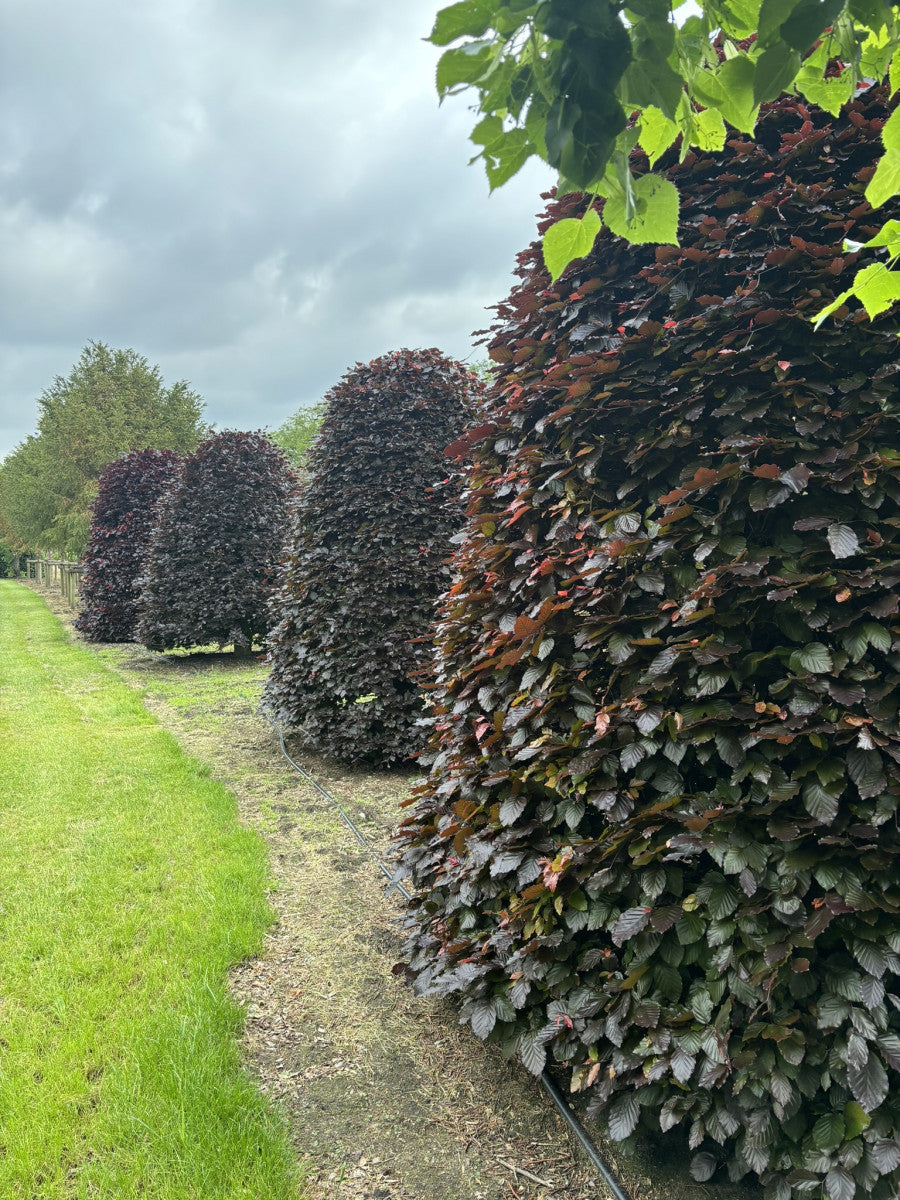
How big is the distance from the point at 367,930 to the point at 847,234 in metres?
3.19

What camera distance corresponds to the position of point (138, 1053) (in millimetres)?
2359

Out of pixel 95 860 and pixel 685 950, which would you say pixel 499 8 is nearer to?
pixel 685 950

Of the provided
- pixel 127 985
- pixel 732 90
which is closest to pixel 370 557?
pixel 127 985

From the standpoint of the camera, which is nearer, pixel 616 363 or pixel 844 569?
pixel 844 569

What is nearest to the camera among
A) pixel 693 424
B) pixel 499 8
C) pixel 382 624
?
pixel 499 8

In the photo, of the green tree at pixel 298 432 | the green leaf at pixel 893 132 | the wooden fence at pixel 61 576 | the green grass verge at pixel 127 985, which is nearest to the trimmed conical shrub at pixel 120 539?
the wooden fence at pixel 61 576

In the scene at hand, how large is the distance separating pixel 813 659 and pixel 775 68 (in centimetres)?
117

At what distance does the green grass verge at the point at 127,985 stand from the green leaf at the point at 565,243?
2.28 m

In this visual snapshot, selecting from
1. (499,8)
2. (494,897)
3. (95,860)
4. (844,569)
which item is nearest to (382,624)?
(95,860)

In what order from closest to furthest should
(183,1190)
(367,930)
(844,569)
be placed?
(844,569)
(183,1190)
(367,930)

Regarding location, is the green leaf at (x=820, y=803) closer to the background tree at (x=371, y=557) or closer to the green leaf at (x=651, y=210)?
the green leaf at (x=651, y=210)

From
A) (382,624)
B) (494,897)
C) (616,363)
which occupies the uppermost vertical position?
(616,363)

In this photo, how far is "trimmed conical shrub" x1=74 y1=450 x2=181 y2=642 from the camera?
44.4ft

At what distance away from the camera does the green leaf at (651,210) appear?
1354mm
